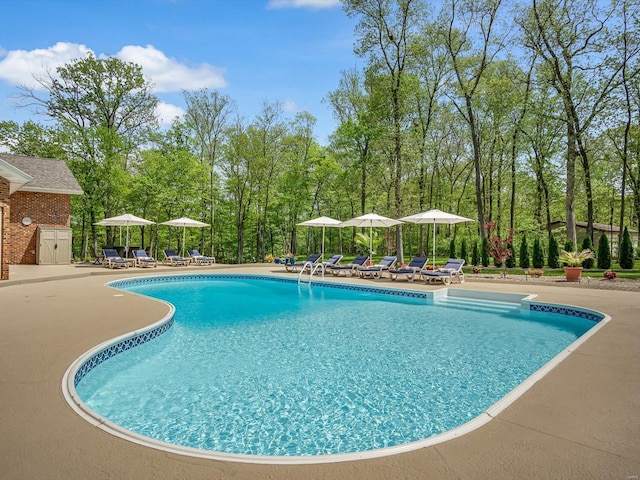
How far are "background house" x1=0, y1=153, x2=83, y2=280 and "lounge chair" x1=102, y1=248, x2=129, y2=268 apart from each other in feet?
9.24

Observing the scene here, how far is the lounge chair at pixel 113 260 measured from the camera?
53.9ft

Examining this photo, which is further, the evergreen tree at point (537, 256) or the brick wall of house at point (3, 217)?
the evergreen tree at point (537, 256)

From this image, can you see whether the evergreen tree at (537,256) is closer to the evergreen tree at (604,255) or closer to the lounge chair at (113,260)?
the evergreen tree at (604,255)

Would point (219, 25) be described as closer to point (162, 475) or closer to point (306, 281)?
point (306, 281)

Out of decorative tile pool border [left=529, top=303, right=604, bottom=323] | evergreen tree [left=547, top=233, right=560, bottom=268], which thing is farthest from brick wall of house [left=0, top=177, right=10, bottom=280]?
evergreen tree [left=547, top=233, right=560, bottom=268]

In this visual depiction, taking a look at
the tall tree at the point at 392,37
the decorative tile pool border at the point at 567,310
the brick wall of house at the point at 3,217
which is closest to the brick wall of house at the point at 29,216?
the brick wall of house at the point at 3,217

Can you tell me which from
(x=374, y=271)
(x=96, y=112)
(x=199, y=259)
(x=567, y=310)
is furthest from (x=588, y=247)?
(x=96, y=112)

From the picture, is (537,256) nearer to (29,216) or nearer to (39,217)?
(39,217)

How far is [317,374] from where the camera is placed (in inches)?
199

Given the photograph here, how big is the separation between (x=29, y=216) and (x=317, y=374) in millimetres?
18535

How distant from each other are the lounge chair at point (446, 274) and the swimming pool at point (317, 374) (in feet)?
10.4

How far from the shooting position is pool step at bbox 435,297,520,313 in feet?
31.3

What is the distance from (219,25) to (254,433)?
1233 centimetres

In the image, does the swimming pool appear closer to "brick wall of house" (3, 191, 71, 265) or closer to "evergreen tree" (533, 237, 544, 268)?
"evergreen tree" (533, 237, 544, 268)
